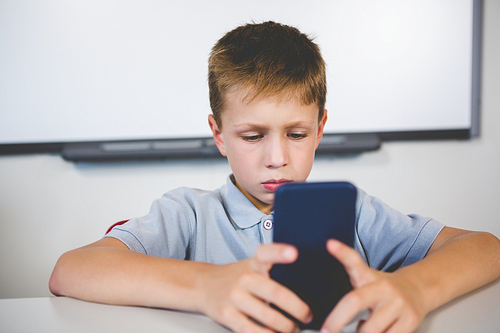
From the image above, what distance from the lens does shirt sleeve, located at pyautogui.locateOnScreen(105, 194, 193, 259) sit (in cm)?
51

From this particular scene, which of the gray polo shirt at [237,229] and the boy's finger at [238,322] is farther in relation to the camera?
the gray polo shirt at [237,229]

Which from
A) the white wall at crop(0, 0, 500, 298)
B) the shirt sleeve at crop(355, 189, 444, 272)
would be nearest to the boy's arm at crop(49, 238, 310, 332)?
the shirt sleeve at crop(355, 189, 444, 272)

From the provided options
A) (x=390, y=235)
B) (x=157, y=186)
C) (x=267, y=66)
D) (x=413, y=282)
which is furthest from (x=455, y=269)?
(x=157, y=186)

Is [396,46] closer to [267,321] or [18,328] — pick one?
[267,321]

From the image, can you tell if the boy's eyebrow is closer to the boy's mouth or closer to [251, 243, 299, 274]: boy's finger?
the boy's mouth

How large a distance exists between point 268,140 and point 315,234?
0.28 meters

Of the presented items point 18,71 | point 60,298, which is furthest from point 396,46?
point 18,71

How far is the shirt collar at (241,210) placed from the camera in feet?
2.02

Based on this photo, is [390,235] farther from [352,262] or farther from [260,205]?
[352,262]

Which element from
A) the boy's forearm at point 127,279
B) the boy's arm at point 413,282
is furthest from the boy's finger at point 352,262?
the boy's forearm at point 127,279

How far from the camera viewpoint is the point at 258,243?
0.61 metres

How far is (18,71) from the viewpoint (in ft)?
3.76

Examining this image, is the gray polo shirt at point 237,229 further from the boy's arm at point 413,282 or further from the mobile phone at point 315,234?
the mobile phone at point 315,234

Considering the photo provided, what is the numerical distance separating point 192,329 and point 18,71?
46.6 inches
